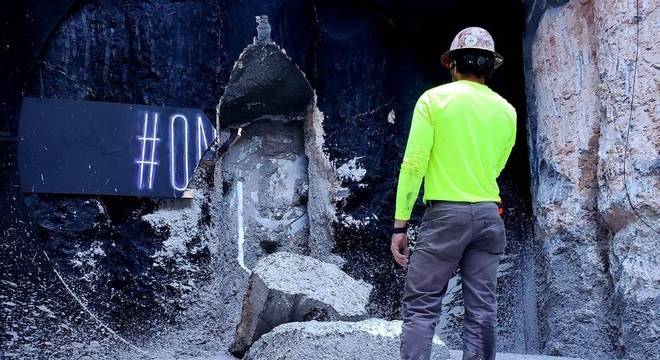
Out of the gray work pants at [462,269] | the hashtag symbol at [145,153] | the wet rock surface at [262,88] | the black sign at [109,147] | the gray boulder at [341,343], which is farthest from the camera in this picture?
the wet rock surface at [262,88]

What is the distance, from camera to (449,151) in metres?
2.34

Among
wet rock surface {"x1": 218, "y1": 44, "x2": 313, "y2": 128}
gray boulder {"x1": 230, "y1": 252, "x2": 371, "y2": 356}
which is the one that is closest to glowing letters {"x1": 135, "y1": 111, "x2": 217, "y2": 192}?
wet rock surface {"x1": 218, "y1": 44, "x2": 313, "y2": 128}

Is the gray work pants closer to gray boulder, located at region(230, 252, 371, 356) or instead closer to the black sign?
gray boulder, located at region(230, 252, 371, 356)

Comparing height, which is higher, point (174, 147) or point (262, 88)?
point (262, 88)

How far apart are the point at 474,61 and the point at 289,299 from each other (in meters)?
1.58

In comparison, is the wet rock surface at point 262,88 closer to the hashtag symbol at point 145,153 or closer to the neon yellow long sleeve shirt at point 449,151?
the hashtag symbol at point 145,153

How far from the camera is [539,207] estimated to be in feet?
14.1

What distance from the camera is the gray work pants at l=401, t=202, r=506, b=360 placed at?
2.24 m

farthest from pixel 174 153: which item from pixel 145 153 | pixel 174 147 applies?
pixel 145 153

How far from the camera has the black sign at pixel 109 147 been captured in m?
4.18

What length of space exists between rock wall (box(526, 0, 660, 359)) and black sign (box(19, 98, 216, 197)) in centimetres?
208

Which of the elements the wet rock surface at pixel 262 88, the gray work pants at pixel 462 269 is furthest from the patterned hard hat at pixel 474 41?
the wet rock surface at pixel 262 88

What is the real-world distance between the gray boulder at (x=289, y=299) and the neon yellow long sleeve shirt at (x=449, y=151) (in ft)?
4.25

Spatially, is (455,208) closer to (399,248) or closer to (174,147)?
(399,248)
